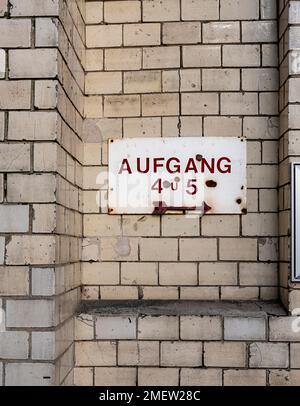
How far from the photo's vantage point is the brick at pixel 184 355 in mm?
2844

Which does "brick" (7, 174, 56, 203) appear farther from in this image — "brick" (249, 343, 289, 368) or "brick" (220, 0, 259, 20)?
"brick" (220, 0, 259, 20)

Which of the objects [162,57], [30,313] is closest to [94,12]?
[162,57]

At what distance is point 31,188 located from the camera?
A: 98.0 inches

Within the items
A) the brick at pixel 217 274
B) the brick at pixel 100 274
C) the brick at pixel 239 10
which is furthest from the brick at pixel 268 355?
the brick at pixel 239 10

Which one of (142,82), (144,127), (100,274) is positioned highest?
(142,82)

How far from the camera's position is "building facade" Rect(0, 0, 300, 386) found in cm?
251

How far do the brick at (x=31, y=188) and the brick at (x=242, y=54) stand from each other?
139 cm

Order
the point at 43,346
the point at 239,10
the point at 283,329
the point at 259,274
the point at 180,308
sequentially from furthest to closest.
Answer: the point at 239,10 < the point at 259,274 < the point at 180,308 < the point at 283,329 < the point at 43,346

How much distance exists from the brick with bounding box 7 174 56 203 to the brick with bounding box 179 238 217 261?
95 centimetres

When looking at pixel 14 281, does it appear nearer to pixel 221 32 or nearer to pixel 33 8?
pixel 33 8

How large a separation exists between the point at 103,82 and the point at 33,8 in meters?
0.74

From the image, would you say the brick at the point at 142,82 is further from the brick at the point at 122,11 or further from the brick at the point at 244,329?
the brick at the point at 244,329

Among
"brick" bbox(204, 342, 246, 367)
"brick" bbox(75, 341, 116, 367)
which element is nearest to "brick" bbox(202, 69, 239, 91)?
"brick" bbox(204, 342, 246, 367)

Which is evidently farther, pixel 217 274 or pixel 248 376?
pixel 217 274
